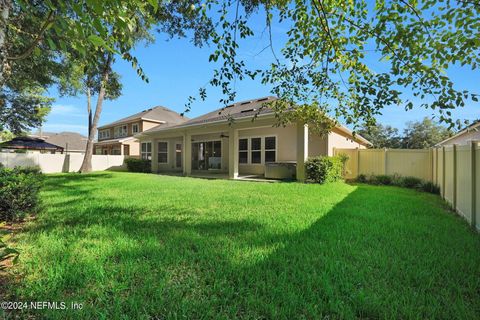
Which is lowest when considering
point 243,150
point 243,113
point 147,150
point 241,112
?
point 243,150

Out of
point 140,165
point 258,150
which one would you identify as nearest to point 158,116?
point 140,165

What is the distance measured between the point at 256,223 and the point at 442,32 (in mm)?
3941

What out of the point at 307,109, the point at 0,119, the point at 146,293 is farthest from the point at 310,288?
the point at 0,119

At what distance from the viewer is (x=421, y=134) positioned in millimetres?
37219

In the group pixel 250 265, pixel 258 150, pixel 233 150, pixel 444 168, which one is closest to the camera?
pixel 250 265

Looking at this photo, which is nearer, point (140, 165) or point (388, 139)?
point (140, 165)

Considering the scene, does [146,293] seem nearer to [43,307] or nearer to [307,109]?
[43,307]

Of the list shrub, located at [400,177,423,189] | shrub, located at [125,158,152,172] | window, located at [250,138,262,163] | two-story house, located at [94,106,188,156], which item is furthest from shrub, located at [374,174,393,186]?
two-story house, located at [94,106,188,156]

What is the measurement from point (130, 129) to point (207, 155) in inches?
642

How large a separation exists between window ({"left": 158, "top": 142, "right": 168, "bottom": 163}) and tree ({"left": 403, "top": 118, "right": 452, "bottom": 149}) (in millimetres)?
34735

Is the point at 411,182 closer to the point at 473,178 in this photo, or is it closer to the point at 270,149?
the point at 270,149

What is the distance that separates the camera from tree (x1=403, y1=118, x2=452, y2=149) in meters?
34.8

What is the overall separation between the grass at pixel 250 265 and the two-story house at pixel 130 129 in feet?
73.6

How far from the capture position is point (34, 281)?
2.58 metres
